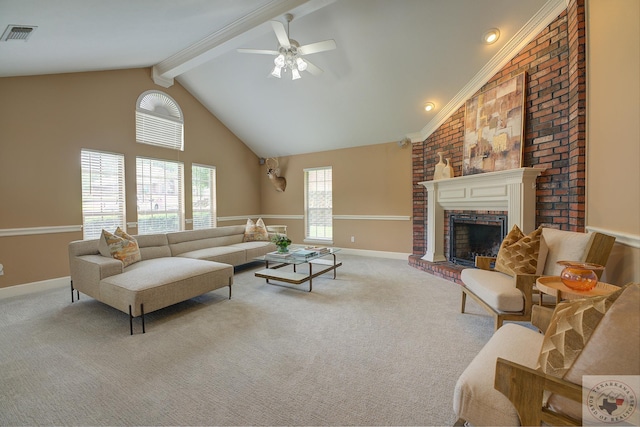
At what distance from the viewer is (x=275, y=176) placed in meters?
7.13

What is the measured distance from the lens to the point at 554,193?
3133mm

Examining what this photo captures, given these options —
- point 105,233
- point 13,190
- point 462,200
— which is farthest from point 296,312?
point 13,190

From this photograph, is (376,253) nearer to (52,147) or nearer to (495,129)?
(495,129)

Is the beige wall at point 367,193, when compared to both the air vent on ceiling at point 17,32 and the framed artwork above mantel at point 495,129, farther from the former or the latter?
the air vent on ceiling at point 17,32

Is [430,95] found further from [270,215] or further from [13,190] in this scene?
[13,190]

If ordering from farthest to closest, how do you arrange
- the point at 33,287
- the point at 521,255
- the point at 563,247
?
the point at 33,287 → the point at 521,255 → the point at 563,247

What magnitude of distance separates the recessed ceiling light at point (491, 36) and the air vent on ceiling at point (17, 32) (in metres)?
4.84

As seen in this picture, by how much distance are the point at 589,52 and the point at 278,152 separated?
19.2 feet

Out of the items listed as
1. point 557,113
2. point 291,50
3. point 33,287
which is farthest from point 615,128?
point 33,287

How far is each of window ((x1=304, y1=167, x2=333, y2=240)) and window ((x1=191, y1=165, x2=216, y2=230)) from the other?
222 cm

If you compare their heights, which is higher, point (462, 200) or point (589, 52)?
point (589, 52)

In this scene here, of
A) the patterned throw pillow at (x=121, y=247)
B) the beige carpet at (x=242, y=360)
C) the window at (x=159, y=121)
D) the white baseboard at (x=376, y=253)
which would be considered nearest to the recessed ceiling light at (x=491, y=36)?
the beige carpet at (x=242, y=360)

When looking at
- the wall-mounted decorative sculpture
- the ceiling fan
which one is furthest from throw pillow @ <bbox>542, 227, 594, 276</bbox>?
the wall-mounted decorative sculpture

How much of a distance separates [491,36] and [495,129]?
1.15 meters
